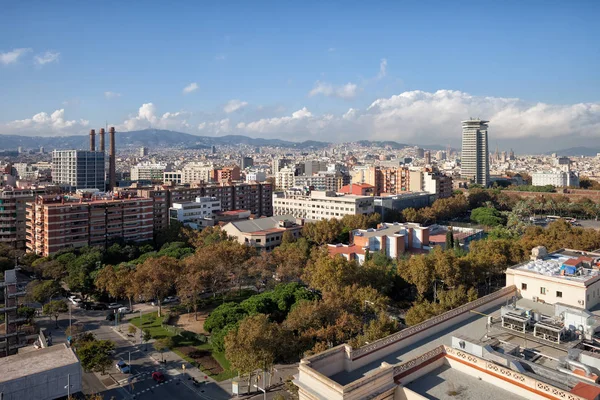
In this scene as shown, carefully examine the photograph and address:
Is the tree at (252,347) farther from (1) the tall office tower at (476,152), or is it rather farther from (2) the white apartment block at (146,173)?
(1) the tall office tower at (476,152)

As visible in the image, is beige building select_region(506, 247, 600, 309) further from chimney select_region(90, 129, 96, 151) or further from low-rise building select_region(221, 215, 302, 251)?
chimney select_region(90, 129, 96, 151)

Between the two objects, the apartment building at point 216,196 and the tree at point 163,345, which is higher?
the apartment building at point 216,196

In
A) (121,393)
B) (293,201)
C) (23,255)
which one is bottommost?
(121,393)

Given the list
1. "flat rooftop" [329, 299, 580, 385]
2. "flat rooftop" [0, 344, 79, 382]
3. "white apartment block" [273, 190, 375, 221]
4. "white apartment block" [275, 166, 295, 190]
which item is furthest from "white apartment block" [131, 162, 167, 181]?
"flat rooftop" [329, 299, 580, 385]

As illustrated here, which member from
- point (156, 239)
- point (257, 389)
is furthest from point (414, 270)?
point (156, 239)

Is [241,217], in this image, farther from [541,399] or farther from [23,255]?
[541,399]

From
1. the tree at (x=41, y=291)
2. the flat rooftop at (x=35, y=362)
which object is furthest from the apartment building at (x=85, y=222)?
the flat rooftop at (x=35, y=362)
